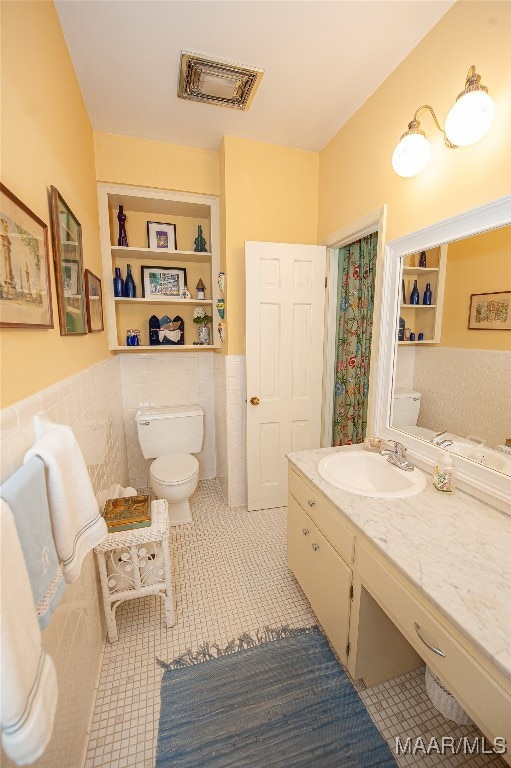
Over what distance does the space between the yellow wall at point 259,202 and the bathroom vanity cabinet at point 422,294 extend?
3.68 ft

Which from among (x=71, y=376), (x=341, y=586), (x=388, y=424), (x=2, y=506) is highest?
(x=71, y=376)

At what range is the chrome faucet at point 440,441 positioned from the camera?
1346mm

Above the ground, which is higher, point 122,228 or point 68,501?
point 122,228

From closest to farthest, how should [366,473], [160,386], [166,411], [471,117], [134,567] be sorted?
[471,117] → [134,567] → [366,473] → [166,411] → [160,386]

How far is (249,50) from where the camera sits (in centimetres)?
144

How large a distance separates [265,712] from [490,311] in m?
1.73

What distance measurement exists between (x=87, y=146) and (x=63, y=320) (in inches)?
54.5

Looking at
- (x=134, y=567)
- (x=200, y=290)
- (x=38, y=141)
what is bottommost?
(x=134, y=567)

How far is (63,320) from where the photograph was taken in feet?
3.82

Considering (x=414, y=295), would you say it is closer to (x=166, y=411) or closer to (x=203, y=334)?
(x=203, y=334)

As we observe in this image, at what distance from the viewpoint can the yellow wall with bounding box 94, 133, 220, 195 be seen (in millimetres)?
2096

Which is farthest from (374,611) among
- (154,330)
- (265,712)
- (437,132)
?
(154,330)

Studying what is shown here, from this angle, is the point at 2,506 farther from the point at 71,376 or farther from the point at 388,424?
the point at 388,424

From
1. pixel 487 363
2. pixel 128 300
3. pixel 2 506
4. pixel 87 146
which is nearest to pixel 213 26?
pixel 87 146
